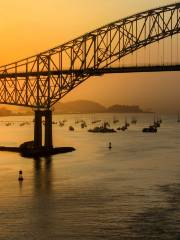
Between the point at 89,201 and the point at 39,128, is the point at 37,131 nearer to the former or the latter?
the point at 39,128

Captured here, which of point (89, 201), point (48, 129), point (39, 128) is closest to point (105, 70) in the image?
point (48, 129)

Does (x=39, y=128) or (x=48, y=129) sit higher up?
(x=39, y=128)

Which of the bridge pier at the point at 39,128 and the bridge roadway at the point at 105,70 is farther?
the bridge pier at the point at 39,128

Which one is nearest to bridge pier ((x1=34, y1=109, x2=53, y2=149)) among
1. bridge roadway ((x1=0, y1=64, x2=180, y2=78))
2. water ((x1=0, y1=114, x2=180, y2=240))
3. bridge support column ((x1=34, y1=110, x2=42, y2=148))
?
bridge support column ((x1=34, y1=110, x2=42, y2=148))

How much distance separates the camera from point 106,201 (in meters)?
51.4

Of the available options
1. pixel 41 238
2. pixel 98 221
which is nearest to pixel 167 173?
pixel 98 221

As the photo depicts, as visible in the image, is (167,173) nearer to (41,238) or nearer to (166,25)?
(166,25)

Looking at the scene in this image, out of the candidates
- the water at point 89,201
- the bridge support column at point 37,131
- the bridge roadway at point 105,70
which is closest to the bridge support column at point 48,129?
the bridge support column at point 37,131

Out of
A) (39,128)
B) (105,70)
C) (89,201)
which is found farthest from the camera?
(39,128)

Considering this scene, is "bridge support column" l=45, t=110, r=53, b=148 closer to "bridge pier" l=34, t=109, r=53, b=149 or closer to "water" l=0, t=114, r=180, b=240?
"bridge pier" l=34, t=109, r=53, b=149

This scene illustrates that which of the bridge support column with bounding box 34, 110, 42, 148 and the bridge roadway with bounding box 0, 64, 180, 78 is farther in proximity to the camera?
the bridge support column with bounding box 34, 110, 42, 148

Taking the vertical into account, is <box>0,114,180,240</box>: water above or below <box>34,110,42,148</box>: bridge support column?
below

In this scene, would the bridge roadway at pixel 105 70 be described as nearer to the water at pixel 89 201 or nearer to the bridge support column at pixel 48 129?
the bridge support column at pixel 48 129

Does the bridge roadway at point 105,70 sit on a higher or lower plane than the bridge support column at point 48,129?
higher
